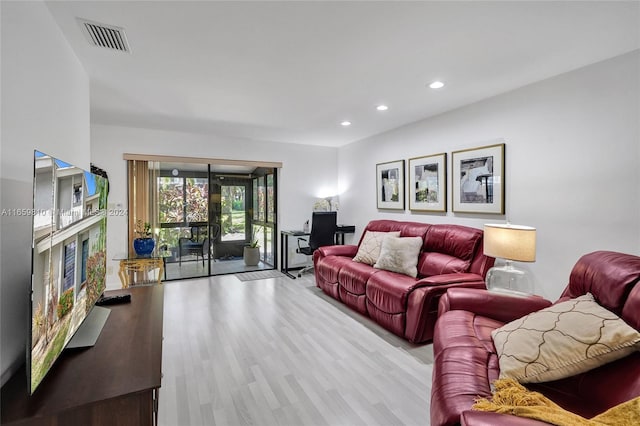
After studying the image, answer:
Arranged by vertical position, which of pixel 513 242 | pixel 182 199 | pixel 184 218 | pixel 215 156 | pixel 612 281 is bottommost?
pixel 612 281

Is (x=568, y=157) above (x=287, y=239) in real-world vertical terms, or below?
above

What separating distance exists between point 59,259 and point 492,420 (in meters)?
1.65

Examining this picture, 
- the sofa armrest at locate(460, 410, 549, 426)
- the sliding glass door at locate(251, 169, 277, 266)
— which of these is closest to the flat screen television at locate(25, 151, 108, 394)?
the sofa armrest at locate(460, 410, 549, 426)

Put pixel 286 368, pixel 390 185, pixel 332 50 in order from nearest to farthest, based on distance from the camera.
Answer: pixel 332 50, pixel 286 368, pixel 390 185

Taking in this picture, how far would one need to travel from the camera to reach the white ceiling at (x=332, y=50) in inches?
69.6

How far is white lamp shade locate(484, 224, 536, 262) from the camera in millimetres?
2434

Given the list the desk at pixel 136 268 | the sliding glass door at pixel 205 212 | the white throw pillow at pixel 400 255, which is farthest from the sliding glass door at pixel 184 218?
the white throw pillow at pixel 400 255

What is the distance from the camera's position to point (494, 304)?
2219 mm

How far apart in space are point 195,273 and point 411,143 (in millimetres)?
4135

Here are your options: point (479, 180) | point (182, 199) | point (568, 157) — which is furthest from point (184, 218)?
point (568, 157)

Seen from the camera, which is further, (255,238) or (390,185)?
(255,238)

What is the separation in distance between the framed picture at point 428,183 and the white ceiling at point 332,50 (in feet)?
2.25

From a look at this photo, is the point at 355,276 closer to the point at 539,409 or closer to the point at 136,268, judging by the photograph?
the point at 539,409

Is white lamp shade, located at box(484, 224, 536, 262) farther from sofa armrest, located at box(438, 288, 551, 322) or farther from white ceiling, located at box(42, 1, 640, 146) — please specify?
white ceiling, located at box(42, 1, 640, 146)
